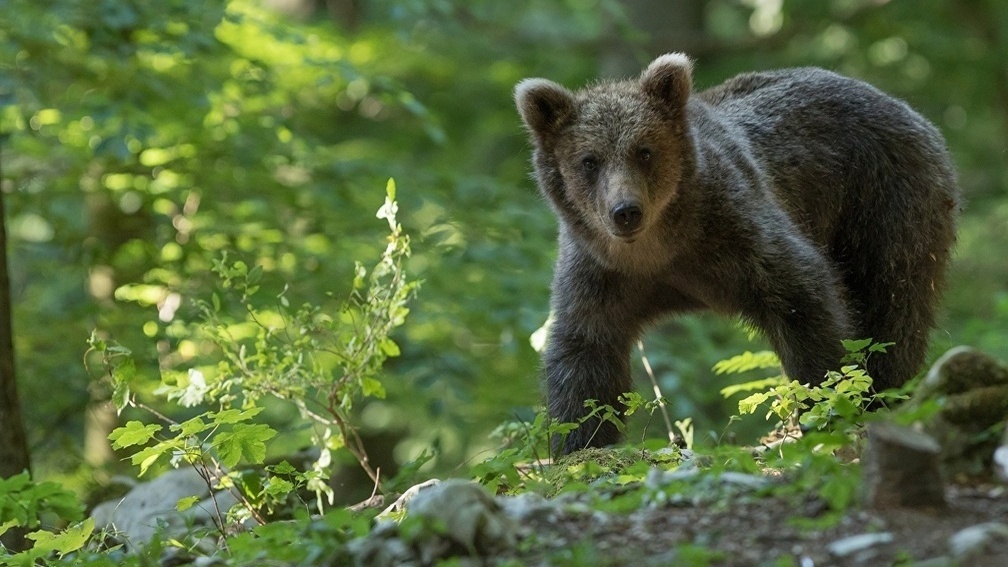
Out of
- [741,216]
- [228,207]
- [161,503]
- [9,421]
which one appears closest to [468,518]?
[741,216]

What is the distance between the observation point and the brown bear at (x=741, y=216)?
6.39m

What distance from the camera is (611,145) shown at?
6461 mm

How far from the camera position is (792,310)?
6348 millimetres

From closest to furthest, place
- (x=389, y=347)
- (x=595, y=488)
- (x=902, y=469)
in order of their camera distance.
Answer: (x=902, y=469)
(x=595, y=488)
(x=389, y=347)

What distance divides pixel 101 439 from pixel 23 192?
2840mm

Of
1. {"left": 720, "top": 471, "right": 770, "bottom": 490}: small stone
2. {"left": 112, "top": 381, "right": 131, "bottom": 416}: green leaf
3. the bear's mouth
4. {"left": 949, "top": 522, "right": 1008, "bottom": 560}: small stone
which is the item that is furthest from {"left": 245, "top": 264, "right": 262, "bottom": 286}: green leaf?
{"left": 949, "top": 522, "right": 1008, "bottom": 560}: small stone

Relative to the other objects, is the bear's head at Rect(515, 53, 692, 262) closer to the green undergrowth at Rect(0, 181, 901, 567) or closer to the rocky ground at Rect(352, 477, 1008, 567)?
the green undergrowth at Rect(0, 181, 901, 567)

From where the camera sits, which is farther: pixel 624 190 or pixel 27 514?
pixel 624 190

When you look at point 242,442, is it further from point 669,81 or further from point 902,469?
point 669,81

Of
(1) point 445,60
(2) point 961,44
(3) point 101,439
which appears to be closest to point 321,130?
(1) point 445,60

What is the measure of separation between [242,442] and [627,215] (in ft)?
7.50

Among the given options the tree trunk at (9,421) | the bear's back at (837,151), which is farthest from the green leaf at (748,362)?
the tree trunk at (9,421)

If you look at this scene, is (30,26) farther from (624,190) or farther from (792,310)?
(792,310)

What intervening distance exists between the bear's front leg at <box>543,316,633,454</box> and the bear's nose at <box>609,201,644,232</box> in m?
0.90
